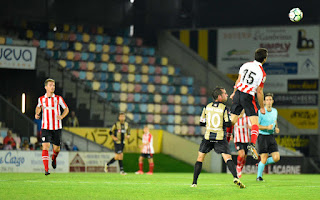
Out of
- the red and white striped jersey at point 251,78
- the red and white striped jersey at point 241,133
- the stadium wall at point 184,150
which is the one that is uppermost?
the red and white striped jersey at point 251,78

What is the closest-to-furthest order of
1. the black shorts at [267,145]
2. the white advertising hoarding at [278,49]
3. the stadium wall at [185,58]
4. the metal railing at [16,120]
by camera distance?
the black shorts at [267,145], the metal railing at [16,120], the white advertising hoarding at [278,49], the stadium wall at [185,58]

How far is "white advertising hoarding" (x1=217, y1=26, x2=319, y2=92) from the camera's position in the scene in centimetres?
2830

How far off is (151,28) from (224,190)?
19.4 m

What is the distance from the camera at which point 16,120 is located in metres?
21.0

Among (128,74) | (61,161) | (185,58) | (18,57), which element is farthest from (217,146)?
(185,58)

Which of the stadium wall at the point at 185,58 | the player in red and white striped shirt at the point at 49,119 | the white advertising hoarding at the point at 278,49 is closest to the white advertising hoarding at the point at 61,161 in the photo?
the player in red and white striped shirt at the point at 49,119

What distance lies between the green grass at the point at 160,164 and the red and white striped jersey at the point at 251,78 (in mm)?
11951

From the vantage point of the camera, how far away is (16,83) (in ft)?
76.3

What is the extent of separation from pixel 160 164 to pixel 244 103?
42.5 ft

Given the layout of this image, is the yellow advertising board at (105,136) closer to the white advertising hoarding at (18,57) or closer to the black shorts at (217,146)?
the white advertising hoarding at (18,57)

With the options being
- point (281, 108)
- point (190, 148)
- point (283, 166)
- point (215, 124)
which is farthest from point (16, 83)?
point (215, 124)

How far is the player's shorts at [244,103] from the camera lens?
10188 mm

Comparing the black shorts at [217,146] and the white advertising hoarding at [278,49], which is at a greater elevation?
the white advertising hoarding at [278,49]

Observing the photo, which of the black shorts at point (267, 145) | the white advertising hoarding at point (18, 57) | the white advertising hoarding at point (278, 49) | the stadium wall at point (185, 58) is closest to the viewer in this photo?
the black shorts at point (267, 145)
